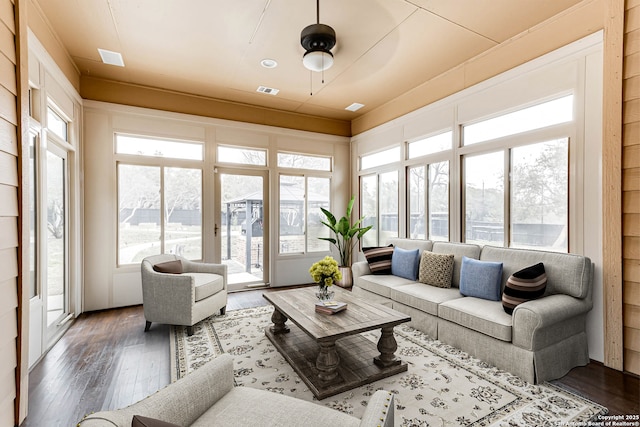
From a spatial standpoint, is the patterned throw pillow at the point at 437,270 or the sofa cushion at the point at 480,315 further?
the patterned throw pillow at the point at 437,270

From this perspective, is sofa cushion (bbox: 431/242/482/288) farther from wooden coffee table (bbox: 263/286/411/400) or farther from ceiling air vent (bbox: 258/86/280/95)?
ceiling air vent (bbox: 258/86/280/95)

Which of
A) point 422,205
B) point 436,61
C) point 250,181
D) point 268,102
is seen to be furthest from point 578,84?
point 250,181

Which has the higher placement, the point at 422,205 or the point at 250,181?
the point at 250,181

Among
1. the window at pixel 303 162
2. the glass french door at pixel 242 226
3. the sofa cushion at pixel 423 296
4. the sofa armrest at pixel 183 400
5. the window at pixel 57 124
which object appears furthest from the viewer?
the window at pixel 303 162

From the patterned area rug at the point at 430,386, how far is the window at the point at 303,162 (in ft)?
10.7

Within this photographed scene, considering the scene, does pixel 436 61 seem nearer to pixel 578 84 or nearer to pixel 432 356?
pixel 578 84

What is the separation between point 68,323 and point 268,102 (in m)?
4.09

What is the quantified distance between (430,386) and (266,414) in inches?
59.1

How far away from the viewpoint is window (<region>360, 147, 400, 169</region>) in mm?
5137

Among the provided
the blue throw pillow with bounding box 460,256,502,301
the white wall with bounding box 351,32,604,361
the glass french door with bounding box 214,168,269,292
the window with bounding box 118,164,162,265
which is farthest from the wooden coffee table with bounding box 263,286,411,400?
the window with bounding box 118,164,162,265

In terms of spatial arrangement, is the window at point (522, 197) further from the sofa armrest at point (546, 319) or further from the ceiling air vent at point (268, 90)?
the ceiling air vent at point (268, 90)

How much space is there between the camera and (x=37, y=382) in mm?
2365

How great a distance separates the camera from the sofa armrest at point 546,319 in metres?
2.27

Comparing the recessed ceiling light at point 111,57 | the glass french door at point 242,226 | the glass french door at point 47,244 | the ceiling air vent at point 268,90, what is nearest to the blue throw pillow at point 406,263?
the glass french door at point 242,226
